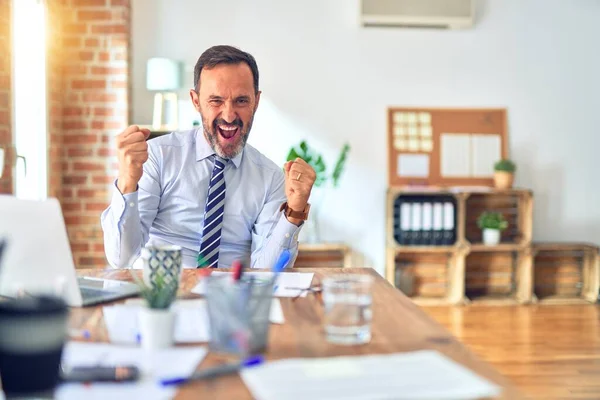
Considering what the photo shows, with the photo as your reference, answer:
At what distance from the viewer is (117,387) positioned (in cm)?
87

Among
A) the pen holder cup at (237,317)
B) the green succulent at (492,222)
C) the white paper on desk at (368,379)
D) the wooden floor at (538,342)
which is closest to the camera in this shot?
the white paper on desk at (368,379)

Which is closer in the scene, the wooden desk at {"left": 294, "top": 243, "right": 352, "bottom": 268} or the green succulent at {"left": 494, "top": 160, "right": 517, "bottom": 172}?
the wooden desk at {"left": 294, "top": 243, "right": 352, "bottom": 268}

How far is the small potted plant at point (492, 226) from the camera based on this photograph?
503cm

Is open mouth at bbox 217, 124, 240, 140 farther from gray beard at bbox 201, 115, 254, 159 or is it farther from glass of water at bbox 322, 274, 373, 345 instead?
glass of water at bbox 322, 274, 373, 345

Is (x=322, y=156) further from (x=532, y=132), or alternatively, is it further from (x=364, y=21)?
(x=532, y=132)

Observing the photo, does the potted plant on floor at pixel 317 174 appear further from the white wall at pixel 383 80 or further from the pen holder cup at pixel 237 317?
the pen holder cup at pixel 237 317

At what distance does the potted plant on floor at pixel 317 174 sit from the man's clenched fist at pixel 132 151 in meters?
2.89

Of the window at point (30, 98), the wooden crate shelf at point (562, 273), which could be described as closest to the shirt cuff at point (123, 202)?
the window at point (30, 98)

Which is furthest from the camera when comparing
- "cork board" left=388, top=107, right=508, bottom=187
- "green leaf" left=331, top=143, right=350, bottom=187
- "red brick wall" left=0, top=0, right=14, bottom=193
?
"cork board" left=388, top=107, right=508, bottom=187

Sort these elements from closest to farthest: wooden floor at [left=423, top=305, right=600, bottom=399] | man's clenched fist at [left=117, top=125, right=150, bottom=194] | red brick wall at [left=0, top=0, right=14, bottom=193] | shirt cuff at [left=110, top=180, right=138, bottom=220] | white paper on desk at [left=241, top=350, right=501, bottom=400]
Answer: white paper on desk at [left=241, top=350, right=501, bottom=400] < man's clenched fist at [left=117, top=125, right=150, bottom=194] < shirt cuff at [left=110, top=180, right=138, bottom=220] < wooden floor at [left=423, top=305, right=600, bottom=399] < red brick wall at [left=0, top=0, right=14, bottom=193]

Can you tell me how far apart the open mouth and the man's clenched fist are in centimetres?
48

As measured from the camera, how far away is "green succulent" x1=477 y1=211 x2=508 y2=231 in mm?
5027

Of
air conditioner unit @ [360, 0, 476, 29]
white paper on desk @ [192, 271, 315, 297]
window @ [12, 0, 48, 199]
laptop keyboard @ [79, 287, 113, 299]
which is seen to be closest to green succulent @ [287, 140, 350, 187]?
air conditioner unit @ [360, 0, 476, 29]

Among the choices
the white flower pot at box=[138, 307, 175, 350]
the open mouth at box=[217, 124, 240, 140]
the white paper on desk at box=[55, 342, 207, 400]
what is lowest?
the white paper on desk at box=[55, 342, 207, 400]
